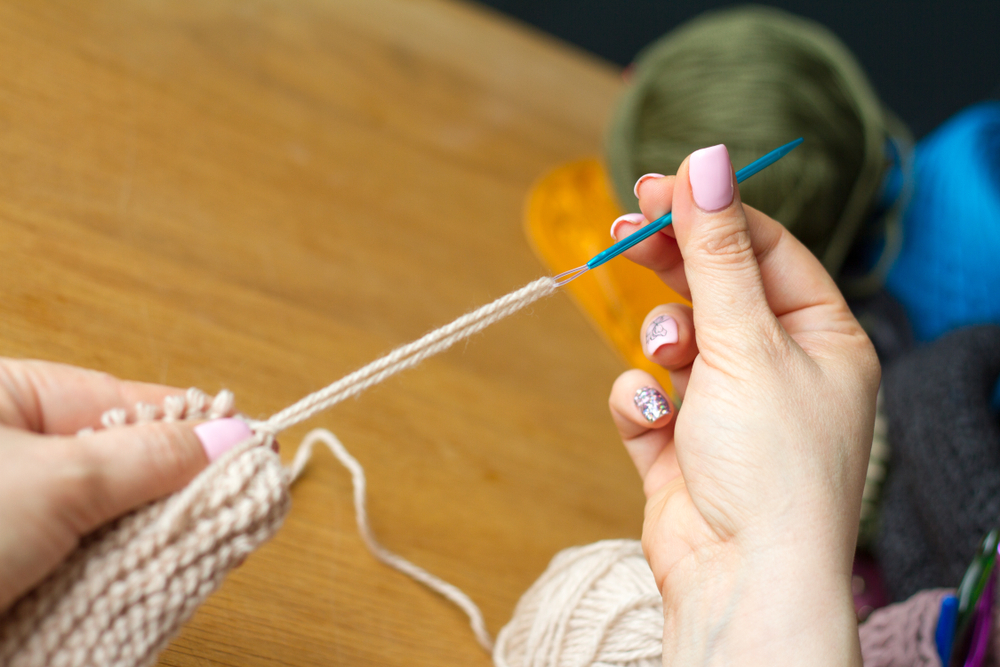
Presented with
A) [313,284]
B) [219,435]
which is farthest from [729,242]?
[313,284]

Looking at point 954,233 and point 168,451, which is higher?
point 954,233

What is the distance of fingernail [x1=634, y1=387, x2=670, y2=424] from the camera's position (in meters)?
0.57

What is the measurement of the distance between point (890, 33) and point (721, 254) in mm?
1353

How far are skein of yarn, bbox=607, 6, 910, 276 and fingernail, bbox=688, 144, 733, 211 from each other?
486 millimetres

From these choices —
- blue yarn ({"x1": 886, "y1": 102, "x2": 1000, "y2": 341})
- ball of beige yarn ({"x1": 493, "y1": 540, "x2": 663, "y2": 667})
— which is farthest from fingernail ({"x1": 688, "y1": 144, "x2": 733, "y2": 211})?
blue yarn ({"x1": 886, "y1": 102, "x2": 1000, "y2": 341})

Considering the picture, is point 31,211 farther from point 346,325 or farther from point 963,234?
point 963,234

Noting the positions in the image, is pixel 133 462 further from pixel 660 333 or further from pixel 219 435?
pixel 660 333

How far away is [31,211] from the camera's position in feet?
2.25

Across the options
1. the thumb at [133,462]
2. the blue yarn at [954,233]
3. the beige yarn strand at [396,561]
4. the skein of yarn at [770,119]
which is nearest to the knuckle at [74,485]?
the thumb at [133,462]

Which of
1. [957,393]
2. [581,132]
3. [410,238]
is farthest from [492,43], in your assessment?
[957,393]

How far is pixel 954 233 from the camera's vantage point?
3.22 feet

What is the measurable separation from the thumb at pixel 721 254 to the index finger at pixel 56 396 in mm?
412

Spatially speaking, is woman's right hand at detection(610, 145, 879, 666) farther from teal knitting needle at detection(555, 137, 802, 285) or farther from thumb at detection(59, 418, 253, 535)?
thumb at detection(59, 418, 253, 535)

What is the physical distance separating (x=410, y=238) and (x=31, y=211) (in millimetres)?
415
